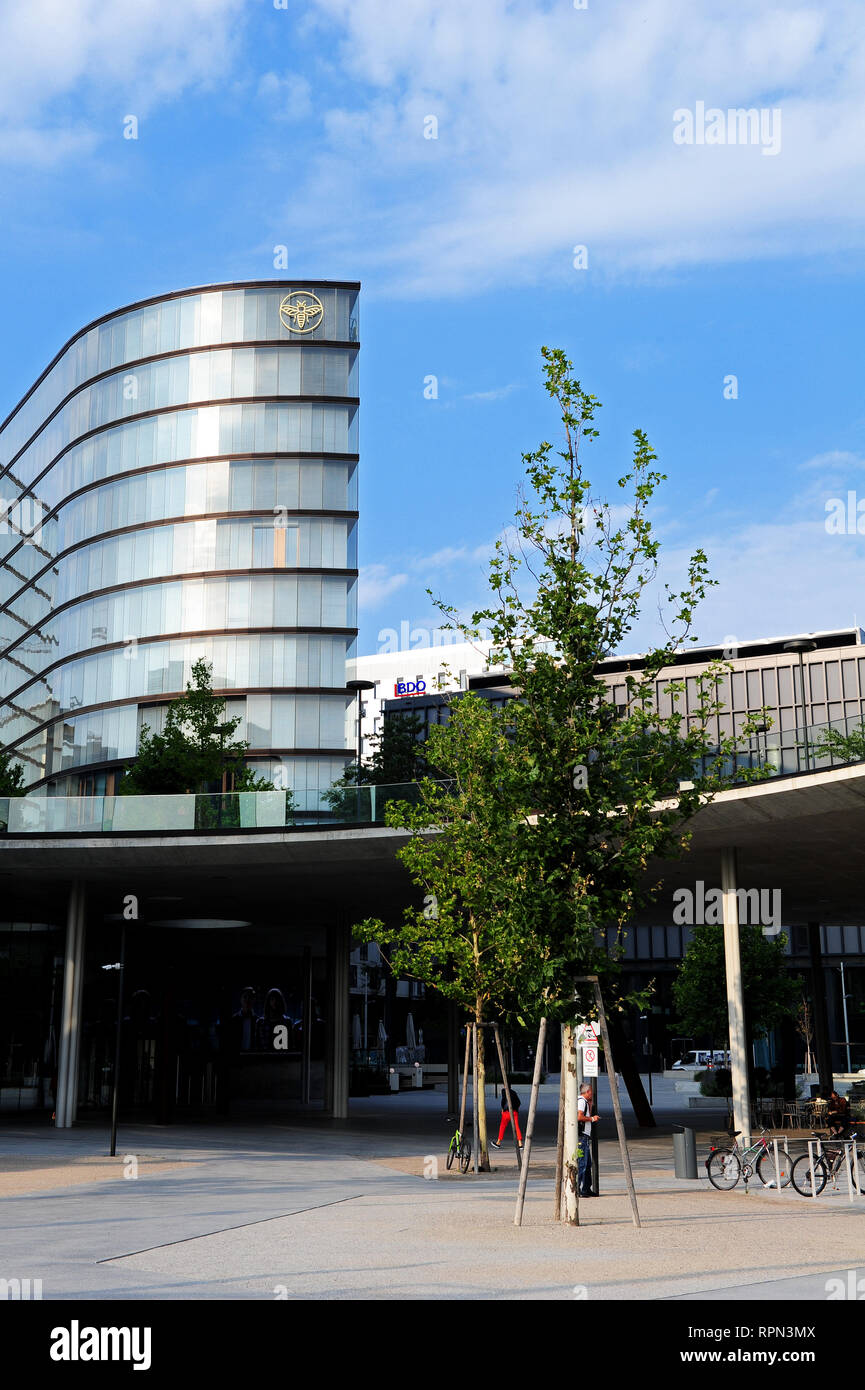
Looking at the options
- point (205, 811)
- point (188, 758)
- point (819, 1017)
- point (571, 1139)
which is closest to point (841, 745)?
point (571, 1139)

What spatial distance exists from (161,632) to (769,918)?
150 ft

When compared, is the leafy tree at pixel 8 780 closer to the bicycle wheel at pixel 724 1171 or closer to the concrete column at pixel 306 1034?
the concrete column at pixel 306 1034

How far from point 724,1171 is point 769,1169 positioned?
4.06 ft

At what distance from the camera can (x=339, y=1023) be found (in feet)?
133

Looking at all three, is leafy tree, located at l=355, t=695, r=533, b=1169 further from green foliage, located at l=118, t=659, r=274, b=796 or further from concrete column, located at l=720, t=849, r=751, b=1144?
green foliage, located at l=118, t=659, r=274, b=796

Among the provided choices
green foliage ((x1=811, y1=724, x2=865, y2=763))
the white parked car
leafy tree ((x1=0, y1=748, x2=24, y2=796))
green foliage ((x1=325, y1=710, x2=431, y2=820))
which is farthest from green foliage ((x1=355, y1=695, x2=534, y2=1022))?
the white parked car

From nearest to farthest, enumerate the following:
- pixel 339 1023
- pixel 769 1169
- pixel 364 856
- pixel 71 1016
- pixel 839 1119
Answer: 1. pixel 769 1169
2. pixel 839 1119
3. pixel 364 856
4. pixel 71 1016
5. pixel 339 1023

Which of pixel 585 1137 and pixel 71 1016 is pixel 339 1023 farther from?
pixel 585 1137

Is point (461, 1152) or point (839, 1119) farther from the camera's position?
point (461, 1152)

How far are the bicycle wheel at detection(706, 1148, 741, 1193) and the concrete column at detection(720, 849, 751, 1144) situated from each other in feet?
19.8

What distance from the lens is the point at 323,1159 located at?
90.3 feet

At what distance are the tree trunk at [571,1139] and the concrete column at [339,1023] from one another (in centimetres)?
2373
